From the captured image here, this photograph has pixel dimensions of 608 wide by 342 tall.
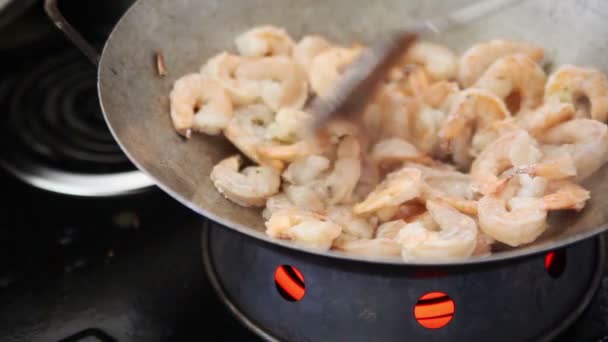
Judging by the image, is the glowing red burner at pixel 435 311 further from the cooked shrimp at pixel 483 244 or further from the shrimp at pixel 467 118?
the shrimp at pixel 467 118

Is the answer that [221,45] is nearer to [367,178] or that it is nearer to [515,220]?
[367,178]

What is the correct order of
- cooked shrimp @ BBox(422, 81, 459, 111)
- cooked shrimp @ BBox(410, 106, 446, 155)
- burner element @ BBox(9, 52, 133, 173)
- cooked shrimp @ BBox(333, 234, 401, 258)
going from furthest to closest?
burner element @ BBox(9, 52, 133, 173) → cooked shrimp @ BBox(422, 81, 459, 111) → cooked shrimp @ BBox(410, 106, 446, 155) → cooked shrimp @ BBox(333, 234, 401, 258)

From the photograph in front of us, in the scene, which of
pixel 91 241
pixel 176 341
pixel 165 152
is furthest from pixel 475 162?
pixel 91 241

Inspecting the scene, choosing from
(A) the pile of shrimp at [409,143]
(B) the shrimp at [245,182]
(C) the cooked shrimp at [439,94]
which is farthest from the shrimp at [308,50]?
(B) the shrimp at [245,182]

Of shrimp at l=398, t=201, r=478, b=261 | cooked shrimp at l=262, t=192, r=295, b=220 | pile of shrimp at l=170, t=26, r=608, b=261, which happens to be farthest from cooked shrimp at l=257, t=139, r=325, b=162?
shrimp at l=398, t=201, r=478, b=261

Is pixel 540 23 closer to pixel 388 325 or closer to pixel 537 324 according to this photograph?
pixel 537 324

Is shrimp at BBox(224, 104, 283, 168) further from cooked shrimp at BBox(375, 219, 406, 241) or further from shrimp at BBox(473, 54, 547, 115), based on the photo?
shrimp at BBox(473, 54, 547, 115)
